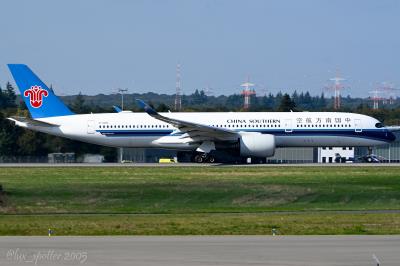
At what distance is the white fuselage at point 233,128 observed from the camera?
206 ft

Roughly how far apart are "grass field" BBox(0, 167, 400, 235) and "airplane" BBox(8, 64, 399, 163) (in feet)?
17.6

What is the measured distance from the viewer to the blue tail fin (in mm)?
65812

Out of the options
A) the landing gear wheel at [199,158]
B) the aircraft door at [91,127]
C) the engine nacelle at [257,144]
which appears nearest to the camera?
the engine nacelle at [257,144]

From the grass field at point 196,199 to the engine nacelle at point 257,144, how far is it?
14.7ft

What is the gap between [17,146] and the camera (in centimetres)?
8838

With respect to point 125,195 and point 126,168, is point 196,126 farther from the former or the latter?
point 125,195

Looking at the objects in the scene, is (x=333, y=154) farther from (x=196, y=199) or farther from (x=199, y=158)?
(x=196, y=199)

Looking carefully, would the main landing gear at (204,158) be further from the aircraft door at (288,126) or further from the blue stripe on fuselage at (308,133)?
the aircraft door at (288,126)
